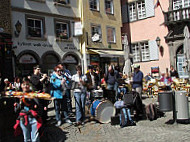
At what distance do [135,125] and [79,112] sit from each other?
66.3 inches

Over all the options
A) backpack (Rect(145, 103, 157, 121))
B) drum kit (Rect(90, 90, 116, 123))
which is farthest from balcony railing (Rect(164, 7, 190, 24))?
drum kit (Rect(90, 90, 116, 123))

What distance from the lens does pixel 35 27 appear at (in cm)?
1627

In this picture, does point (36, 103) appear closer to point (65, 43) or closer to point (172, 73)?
point (172, 73)

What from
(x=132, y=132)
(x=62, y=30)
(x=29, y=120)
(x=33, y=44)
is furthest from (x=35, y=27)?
(x=29, y=120)

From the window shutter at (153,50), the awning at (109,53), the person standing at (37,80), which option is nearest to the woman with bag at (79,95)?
the person standing at (37,80)

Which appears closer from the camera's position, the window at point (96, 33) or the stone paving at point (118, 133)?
the stone paving at point (118, 133)

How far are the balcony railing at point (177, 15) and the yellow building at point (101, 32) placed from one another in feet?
14.6

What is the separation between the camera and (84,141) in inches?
228

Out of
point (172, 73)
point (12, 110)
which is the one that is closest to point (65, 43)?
point (172, 73)

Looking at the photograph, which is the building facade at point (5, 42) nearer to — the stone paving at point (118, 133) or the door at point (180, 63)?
the stone paving at point (118, 133)

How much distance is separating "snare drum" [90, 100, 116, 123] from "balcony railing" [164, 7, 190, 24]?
14.1 meters

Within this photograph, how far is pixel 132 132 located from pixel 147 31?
17.0 meters

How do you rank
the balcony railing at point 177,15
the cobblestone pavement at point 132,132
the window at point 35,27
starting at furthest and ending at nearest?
the balcony railing at point 177,15 → the window at point 35,27 → the cobblestone pavement at point 132,132

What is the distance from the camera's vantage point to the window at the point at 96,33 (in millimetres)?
19812
